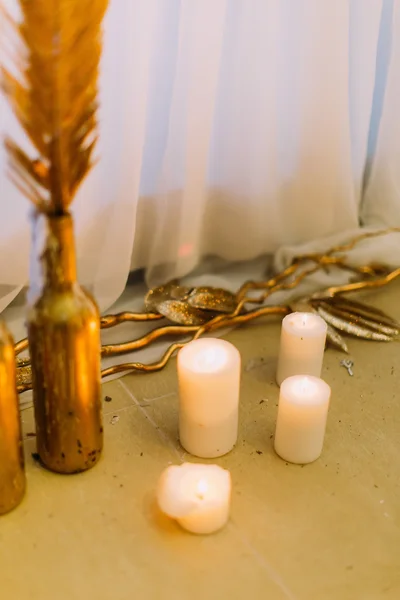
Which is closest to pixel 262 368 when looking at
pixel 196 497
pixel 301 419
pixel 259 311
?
pixel 259 311

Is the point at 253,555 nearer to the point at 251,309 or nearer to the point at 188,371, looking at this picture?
the point at 188,371

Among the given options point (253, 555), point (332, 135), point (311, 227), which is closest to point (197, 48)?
point (332, 135)

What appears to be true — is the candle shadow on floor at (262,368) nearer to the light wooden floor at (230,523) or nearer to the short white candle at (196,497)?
the light wooden floor at (230,523)

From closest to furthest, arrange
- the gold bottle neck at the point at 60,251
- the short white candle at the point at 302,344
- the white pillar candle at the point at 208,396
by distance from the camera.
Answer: the gold bottle neck at the point at 60,251 → the white pillar candle at the point at 208,396 → the short white candle at the point at 302,344

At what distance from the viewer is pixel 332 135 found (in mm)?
1194

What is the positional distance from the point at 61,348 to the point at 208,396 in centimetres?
19

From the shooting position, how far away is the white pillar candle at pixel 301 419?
2.56ft

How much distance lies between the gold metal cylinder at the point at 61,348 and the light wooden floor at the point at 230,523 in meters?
0.07

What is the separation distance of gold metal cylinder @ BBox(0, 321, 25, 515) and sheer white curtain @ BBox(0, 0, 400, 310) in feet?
1.06

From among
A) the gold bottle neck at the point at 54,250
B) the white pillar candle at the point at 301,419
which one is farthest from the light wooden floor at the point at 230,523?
the gold bottle neck at the point at 54,250

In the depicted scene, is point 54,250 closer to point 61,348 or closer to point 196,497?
point 61,348

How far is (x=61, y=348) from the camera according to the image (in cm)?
69

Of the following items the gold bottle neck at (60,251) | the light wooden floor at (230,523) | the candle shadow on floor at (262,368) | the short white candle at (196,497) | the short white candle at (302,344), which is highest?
the gold bottle neck at (60,251)

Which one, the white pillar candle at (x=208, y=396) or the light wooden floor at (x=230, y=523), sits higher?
the white pillar candle at (x=208, y=396)
